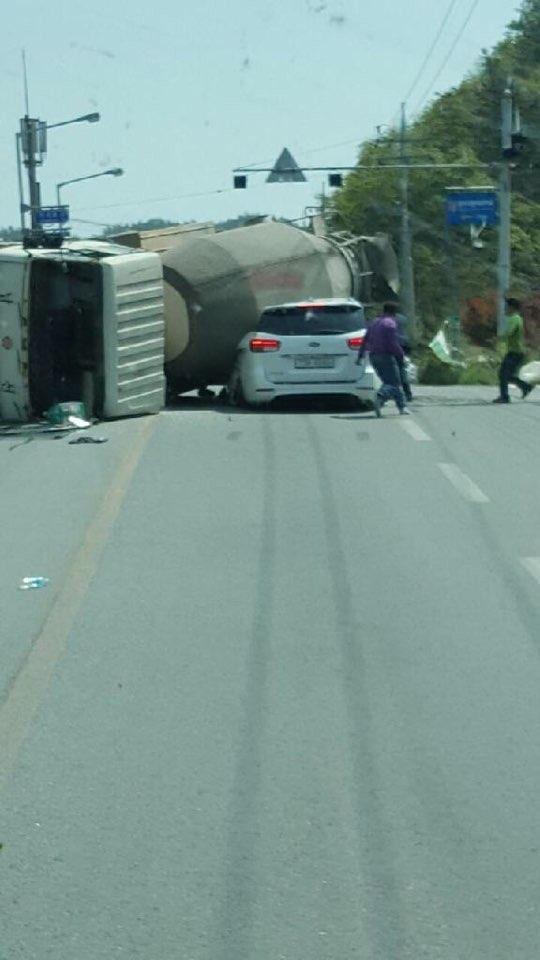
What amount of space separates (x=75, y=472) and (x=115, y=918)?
482 inches

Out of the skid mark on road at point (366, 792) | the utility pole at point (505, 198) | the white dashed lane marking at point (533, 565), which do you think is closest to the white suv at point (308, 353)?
the white dashed lane marking at point (533, 565)

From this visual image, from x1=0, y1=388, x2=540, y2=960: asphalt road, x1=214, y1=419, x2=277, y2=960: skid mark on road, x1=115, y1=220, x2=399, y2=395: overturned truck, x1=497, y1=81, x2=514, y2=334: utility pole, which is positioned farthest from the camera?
x1=497, y1=81, x2=514, y2=334: utility pole

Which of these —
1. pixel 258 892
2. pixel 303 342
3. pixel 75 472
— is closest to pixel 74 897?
pixel 258 892

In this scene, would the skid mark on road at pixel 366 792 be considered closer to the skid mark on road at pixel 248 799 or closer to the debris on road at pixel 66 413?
the skid mark on road at pixel 248 799

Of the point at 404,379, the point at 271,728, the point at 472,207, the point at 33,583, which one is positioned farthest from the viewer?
the point at 472,207

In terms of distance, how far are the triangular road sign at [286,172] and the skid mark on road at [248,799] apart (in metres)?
38.2

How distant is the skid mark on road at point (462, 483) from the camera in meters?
14.8

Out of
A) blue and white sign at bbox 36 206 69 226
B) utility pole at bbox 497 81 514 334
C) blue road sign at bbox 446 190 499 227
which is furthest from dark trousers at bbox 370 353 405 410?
blue and white sign at bbox 36 206 69 226

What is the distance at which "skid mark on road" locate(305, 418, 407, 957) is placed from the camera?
4992 mm

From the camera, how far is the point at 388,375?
23062 millimetres

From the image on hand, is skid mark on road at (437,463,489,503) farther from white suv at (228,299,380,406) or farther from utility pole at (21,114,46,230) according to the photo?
utility pole at (21,114,46,230)

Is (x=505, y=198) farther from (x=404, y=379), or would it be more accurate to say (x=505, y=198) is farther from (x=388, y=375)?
(x=388, y=375)

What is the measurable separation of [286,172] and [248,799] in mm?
43380

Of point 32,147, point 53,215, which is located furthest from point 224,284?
point 53,215
